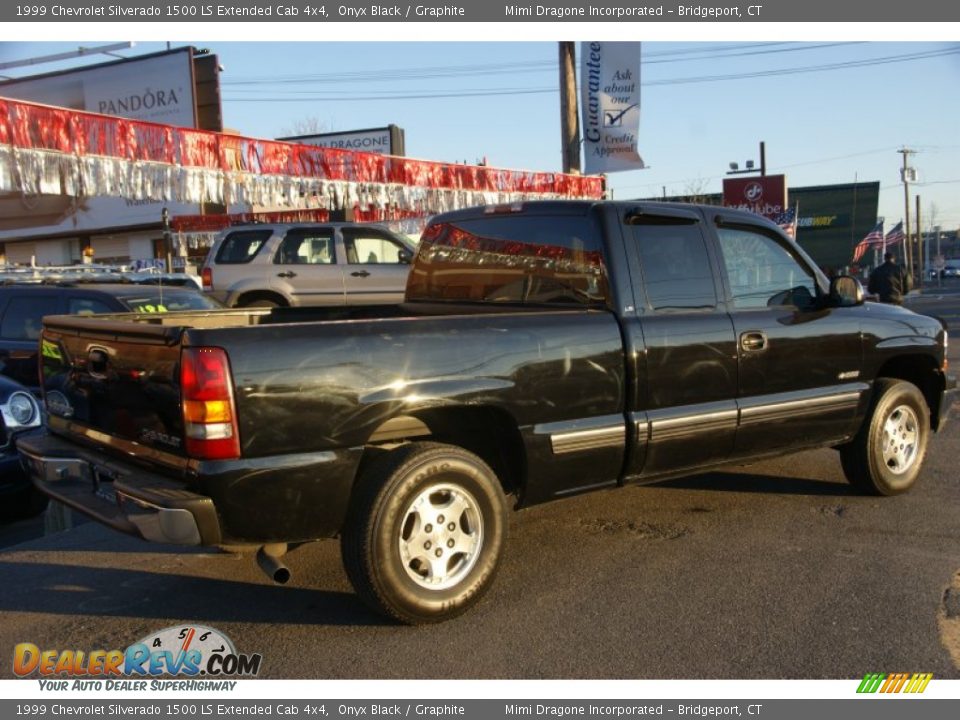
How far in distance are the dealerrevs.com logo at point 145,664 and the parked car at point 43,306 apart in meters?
4.74

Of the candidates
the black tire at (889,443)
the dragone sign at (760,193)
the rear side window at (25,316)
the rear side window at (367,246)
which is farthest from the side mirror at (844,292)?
the dragone sign at (760,193)

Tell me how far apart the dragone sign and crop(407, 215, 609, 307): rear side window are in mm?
24134

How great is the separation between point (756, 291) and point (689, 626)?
2299mm

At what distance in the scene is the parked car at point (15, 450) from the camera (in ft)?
17.8

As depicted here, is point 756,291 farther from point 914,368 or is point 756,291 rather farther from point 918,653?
point 918,653

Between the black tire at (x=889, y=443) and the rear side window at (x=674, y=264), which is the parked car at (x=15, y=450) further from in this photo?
the black tire at (x=889, y=443)

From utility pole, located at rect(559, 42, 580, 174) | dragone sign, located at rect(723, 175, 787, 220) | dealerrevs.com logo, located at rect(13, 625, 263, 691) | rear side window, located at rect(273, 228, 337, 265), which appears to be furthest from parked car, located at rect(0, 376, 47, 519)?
dragone sign, located at rect(723, 175, 787, 220)

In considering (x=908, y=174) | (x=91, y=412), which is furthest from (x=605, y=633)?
(x=908, y=174)

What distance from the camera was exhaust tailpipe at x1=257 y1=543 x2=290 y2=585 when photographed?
3.61 metres

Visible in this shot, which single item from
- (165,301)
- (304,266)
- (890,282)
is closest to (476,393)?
(165,301)

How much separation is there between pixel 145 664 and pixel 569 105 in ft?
45.5

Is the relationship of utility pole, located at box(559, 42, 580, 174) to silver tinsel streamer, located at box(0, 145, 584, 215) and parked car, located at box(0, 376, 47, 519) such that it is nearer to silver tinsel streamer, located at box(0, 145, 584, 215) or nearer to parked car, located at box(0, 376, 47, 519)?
silver tinsel streamer, located at box(0, 145, 584, 215)

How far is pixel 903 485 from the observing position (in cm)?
595

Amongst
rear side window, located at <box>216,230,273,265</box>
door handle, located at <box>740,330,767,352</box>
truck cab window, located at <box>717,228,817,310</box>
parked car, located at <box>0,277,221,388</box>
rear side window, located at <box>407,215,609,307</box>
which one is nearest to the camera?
rear side window, located at <box>407,215,609,307</box>
